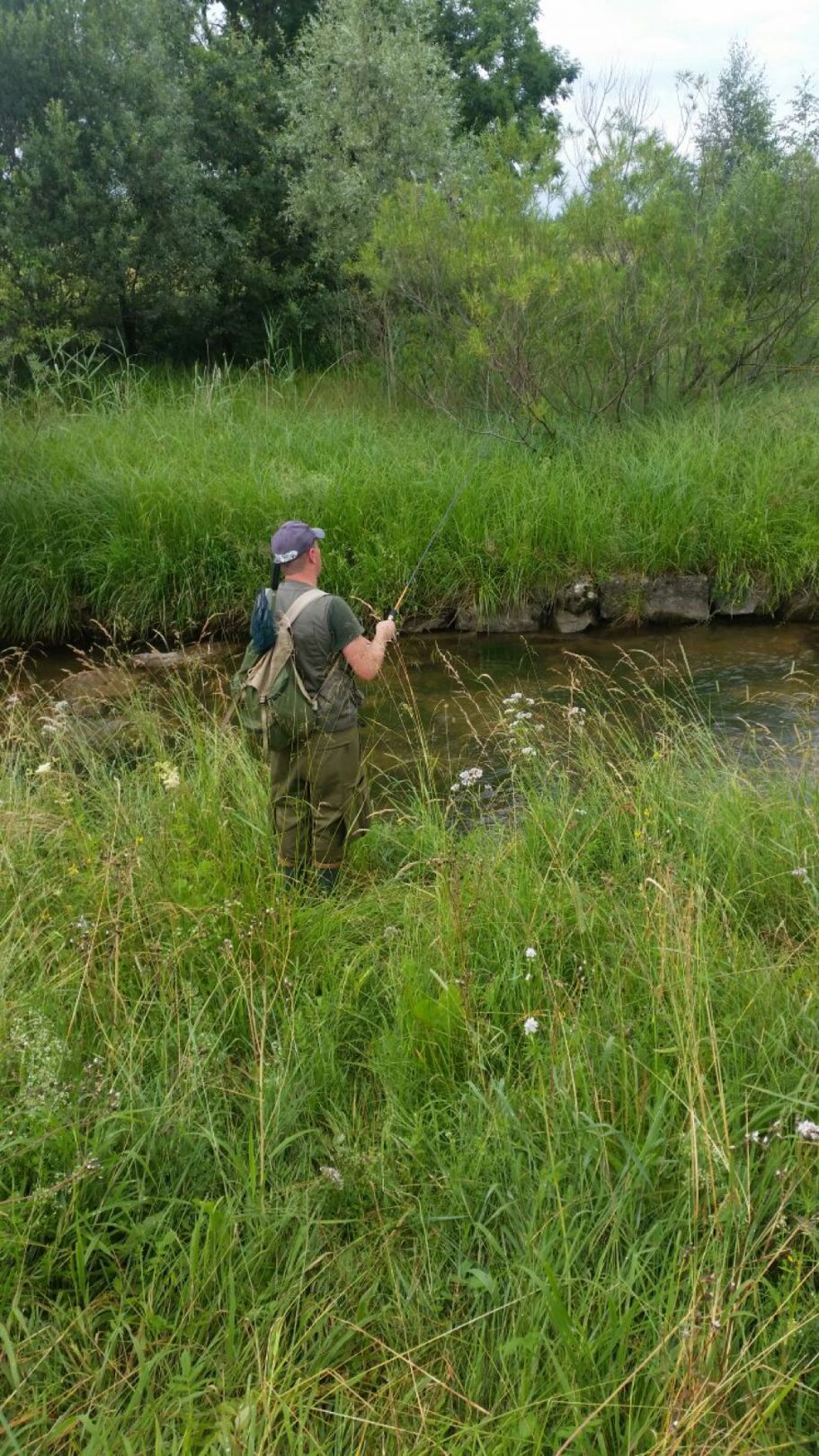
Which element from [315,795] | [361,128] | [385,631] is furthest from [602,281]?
[315,795]

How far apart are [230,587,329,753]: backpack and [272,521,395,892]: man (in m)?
0.04

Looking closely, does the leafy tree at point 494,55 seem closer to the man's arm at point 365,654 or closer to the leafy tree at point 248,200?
the leafy tree at point 248,200

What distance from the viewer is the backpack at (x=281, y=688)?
4.52 meters

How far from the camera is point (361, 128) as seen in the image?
13609 mm

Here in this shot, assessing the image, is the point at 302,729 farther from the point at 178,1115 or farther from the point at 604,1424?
the point at 604,1424

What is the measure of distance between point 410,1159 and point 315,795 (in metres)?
2.19

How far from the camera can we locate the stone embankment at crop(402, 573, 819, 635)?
31.0ft

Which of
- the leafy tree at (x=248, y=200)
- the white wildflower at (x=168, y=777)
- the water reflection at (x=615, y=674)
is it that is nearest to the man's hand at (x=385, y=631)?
the white wildflower at (x=168, y=777)

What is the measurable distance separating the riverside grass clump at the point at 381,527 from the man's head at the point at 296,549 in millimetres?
4528

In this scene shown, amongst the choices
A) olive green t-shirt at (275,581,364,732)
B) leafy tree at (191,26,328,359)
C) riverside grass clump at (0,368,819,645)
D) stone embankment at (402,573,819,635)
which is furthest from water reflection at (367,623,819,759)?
leafy tree at (191,26,328,359)

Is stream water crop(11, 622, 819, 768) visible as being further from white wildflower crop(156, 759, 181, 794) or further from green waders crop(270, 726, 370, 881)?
white wildflower crop(156, 759, 181, 794)

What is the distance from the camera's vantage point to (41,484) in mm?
9969

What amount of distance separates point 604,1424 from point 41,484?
9601 mm

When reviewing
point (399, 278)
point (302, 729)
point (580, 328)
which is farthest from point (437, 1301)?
point (399, 278)
